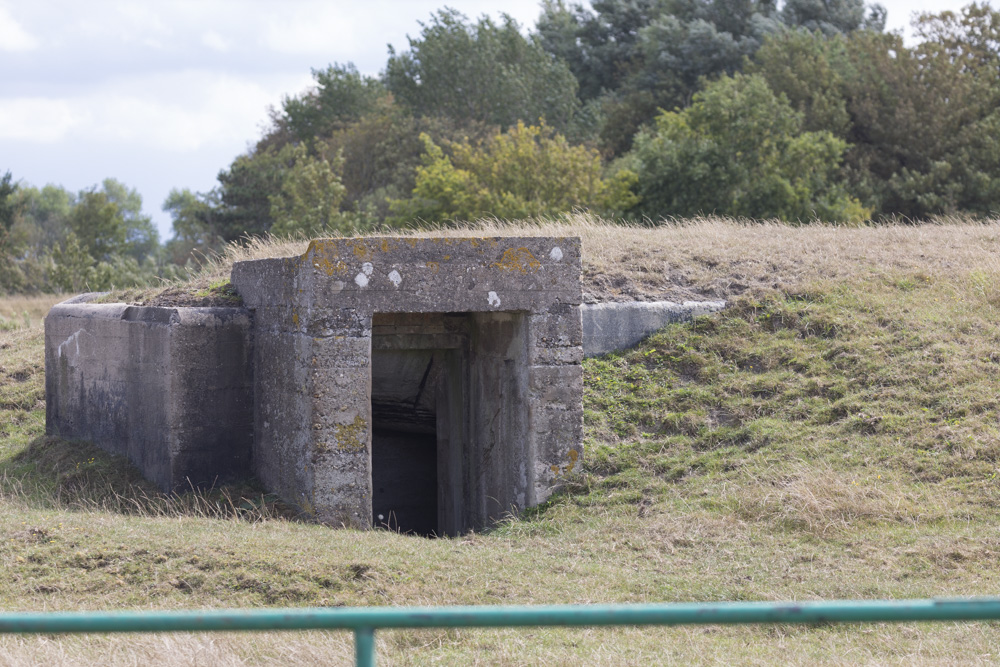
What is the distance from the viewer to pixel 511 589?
5355 millimetres

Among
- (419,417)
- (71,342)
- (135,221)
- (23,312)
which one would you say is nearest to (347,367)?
(419,417)

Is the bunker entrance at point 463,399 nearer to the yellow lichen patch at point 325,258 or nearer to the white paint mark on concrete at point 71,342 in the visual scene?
the yellow lichen patch at point 325,258

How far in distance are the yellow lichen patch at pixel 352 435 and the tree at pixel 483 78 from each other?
3100 centimetres

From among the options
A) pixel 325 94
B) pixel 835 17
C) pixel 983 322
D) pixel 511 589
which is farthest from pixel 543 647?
pixel 325 94

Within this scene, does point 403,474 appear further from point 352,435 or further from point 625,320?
point 352,435

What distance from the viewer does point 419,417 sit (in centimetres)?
1122

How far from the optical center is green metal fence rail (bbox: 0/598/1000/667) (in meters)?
1.90

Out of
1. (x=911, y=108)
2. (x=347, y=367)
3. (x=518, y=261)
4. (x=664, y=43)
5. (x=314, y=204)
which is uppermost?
(x=664, y=43)

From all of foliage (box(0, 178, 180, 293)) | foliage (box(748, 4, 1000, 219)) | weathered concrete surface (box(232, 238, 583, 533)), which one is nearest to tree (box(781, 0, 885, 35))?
foliage (box(748, 4, 1000, 219))

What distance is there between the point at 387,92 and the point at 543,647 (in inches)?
1538

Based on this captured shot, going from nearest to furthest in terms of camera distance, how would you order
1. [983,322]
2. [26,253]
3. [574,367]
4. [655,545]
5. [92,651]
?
[92,651] < [655,545] < [574,367] < [983,322] < [26,253]

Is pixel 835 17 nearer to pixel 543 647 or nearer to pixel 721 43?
pixel 721 43

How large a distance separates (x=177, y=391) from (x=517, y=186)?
730 inches

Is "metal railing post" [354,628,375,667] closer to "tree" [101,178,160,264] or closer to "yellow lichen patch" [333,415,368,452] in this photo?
"yellow lichen patch" [333,415,368,452]
